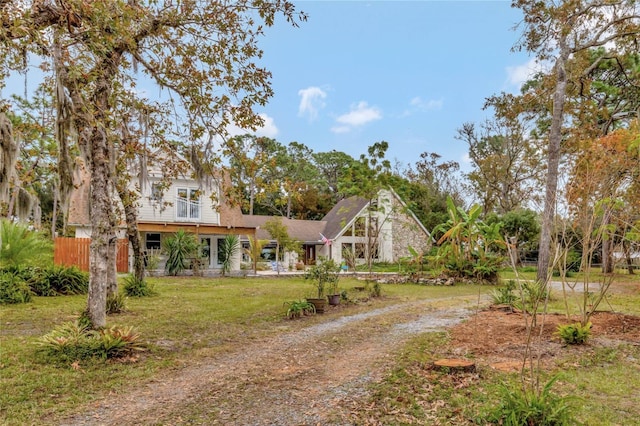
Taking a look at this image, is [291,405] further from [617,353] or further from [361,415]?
[617,353]

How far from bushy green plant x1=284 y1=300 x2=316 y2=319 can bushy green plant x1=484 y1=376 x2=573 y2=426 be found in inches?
253

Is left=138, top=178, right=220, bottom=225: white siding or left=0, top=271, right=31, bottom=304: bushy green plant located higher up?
left=138, top=178, right=220, bottom=225: white siding

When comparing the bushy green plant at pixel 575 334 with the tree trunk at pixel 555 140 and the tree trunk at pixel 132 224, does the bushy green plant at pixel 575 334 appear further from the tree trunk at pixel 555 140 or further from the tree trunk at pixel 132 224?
the tree trunk at pixel 132 224

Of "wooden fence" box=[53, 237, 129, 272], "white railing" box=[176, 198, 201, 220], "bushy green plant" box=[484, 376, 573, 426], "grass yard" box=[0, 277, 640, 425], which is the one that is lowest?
"grass yard" box=[0, 277, 640, 425]

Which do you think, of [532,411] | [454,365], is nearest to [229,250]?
[454,365]

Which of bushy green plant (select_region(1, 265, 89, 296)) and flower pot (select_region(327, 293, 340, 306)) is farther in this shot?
bushy green plant (select_region(1, 265, 89, 296))

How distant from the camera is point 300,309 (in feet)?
33.3

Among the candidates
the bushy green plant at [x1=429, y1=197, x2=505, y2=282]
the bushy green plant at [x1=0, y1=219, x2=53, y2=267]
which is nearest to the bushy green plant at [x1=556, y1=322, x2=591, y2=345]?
the bushy green plant at [x1=429, y1=197, x2=505, y2=282]

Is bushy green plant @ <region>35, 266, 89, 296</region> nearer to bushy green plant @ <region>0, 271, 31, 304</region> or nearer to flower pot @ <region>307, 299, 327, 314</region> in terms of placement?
bushy green plant @ <region>0, 271, 31, 304</region>

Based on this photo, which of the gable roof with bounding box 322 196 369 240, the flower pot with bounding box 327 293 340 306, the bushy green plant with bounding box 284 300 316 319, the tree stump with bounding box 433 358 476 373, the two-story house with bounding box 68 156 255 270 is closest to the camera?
the tree stump with bounding box 433 358 476 373

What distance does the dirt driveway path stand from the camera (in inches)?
165

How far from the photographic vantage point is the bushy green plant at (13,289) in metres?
11.2

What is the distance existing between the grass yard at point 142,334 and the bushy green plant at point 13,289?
35 centimetres

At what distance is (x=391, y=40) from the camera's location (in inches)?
519
